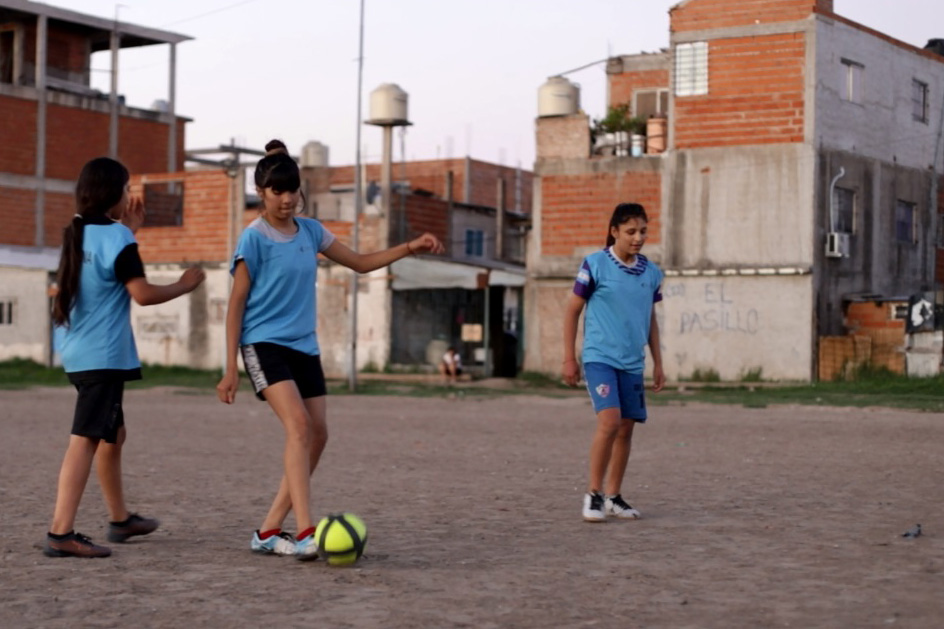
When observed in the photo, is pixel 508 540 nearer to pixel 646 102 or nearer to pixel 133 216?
pixel 133 216

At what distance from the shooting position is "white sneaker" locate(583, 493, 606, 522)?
867cm

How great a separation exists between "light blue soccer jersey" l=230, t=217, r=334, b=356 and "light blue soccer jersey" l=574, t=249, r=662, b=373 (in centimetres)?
219

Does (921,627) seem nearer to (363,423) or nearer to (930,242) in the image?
(363,423)

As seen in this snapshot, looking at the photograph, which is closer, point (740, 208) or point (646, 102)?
point (740, 208)

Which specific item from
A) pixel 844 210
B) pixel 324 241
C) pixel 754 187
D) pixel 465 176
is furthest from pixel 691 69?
pixel 465 176

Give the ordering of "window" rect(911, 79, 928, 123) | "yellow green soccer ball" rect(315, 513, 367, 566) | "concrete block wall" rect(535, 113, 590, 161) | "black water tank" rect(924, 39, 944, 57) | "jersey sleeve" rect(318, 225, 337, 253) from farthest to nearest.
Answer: "black water tank" rect(924, 39, 944, 57), "window" rect(911, 79, 928, 123), "concrete block wall" rect(535, 113, 590, 161), "jersey sleeve" rect(318, 225, 337, 253), "yellow green soccer ball" rect(315, 513, 367, 566)

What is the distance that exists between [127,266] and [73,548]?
1.37 metres

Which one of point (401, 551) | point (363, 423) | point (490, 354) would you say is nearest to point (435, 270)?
point (490, 354)

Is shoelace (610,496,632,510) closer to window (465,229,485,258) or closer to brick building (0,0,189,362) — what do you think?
brick building (0,0,189,362)

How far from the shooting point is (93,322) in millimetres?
7371

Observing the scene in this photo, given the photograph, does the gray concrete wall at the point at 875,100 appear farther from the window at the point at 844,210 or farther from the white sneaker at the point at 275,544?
the white sneaker at the point at 275,544

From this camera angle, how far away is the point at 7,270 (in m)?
43.5

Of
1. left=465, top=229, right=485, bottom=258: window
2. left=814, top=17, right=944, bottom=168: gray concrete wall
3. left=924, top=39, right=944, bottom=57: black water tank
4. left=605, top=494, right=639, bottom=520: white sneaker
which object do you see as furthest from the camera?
left=465, top=229, right=485, bottom=258: window

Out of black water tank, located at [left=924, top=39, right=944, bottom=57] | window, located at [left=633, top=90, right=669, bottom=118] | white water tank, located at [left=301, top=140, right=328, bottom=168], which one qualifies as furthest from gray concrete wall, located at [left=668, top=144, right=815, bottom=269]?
white water tank, located at [left=301, top=140, right=328, bottom=168]
